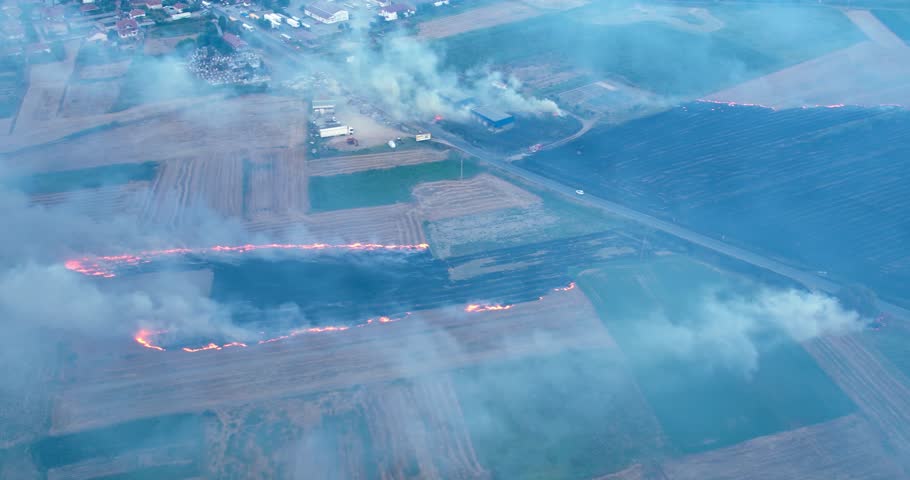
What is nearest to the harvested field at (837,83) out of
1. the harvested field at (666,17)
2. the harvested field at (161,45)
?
the harvested field at (666,17)

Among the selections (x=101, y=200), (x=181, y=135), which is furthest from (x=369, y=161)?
(x=101, y=200)

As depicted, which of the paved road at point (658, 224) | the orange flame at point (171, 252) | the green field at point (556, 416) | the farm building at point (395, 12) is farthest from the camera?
the farm building at point (395, 12)

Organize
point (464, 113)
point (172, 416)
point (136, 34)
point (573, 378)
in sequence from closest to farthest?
point (172, 416) < point (573, 378) < point (464, 113) < point (136, 34)

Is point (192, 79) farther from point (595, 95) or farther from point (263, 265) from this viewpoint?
point (595, 95)

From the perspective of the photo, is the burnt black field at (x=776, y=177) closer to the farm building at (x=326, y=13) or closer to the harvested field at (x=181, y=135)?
the harvested field at (x=181, y=135)

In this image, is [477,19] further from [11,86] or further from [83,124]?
[11,86]

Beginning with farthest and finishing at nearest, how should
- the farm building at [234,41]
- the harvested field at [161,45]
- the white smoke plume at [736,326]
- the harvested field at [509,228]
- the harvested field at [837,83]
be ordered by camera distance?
the harvested field at [161,45]
the farm building at [234,41]
the harvested field at [837,83]
the harvested field at [509,228]
the white smoke plume at [736,326]

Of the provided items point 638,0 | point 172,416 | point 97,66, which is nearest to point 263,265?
point 172,416
